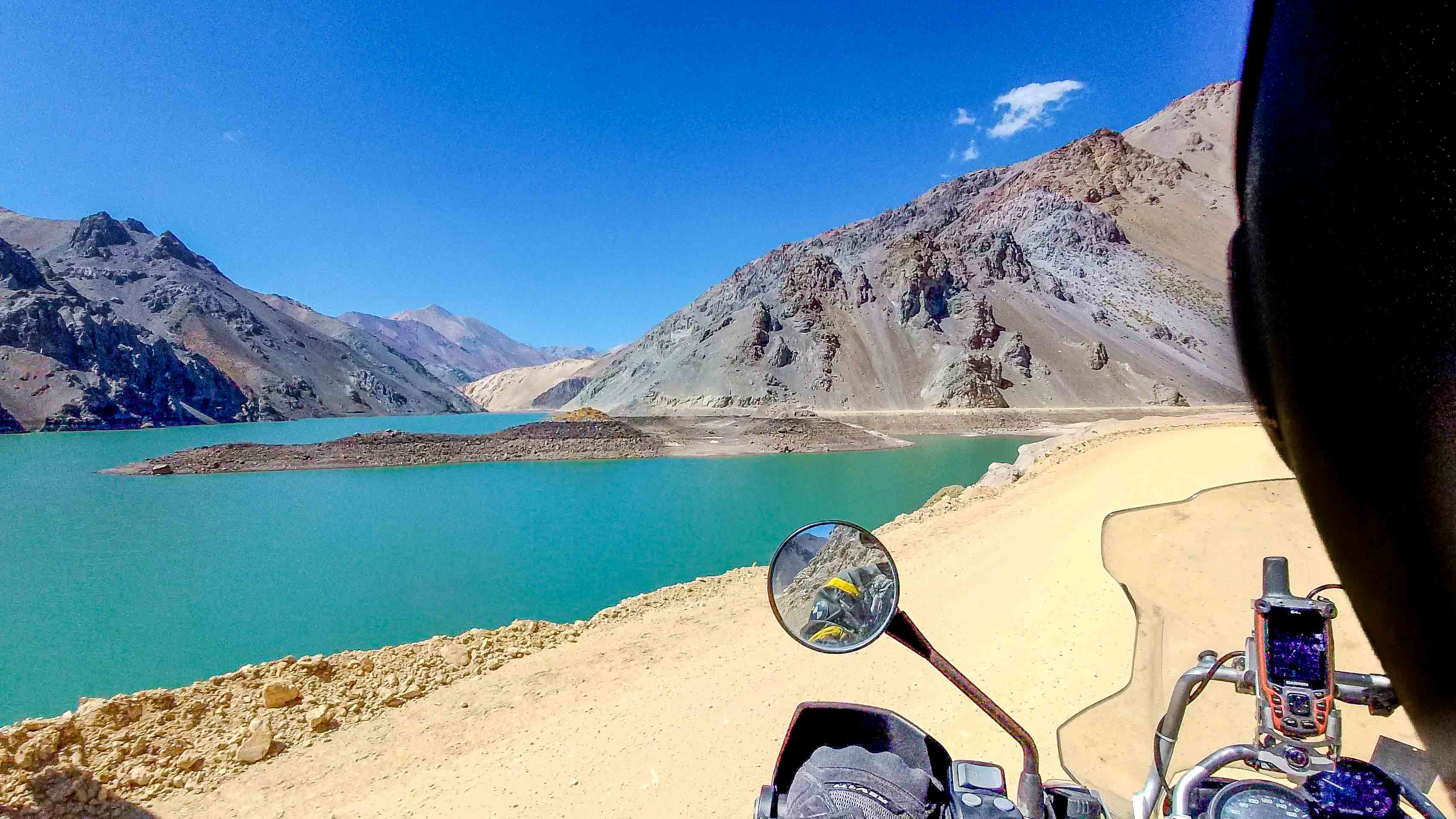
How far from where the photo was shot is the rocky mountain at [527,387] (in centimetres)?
13775

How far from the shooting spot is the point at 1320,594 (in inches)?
73.5

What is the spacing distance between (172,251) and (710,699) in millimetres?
162923

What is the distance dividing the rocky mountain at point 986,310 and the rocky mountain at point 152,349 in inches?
1824

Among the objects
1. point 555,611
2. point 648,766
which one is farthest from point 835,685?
point 555,611

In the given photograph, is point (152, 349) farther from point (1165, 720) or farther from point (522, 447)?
point (1165, 720)

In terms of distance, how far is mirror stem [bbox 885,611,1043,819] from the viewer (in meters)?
1.22

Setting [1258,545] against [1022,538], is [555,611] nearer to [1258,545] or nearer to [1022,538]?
[1022,538]

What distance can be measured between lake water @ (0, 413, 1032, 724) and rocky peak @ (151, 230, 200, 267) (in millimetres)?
110724

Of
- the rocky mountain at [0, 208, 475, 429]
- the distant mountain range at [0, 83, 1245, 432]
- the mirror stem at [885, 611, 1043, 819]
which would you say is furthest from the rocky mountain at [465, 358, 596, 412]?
the mirror stem at [885, 611, 1043, 819]

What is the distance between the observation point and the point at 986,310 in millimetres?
77500

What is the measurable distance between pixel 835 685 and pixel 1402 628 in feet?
12.5

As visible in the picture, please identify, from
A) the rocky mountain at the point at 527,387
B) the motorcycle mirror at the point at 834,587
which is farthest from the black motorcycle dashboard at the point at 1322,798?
the rocky mountain at the point at 527,387

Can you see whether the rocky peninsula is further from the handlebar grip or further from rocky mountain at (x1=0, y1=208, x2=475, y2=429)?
rocky mountain at (x1=0, y1=208, x2=475, y2=429)

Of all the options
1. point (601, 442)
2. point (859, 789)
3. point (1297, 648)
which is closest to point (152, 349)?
point (601, 442)
